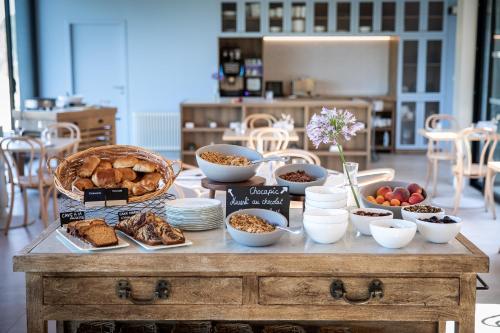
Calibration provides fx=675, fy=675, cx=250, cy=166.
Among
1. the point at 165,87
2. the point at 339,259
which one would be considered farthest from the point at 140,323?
the point at 165,87

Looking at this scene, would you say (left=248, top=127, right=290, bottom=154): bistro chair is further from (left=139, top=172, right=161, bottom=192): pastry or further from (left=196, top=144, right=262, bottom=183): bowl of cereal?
(left=139, top=172, right=161, bottom=192): pastry

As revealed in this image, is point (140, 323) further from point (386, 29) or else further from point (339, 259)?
point (386, 29)

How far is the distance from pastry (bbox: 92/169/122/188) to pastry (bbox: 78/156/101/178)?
0.03 metres

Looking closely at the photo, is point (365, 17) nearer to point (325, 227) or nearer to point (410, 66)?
point (410, 66)

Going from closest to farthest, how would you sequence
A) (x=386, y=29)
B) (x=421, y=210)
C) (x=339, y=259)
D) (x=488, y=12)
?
1. (x=339, y=259)
2. (x=421, y=210)
3. (x=488, y=12)
4. (x=386, y=29)

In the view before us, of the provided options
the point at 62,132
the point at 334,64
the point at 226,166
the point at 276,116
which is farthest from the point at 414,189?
the point at 334,64

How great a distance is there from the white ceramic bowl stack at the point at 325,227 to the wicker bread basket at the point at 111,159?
0.61 m

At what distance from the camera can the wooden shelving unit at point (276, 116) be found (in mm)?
8477

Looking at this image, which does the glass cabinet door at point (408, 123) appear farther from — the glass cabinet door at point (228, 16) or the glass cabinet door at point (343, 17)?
the glass cabinet door at point (228, 16)

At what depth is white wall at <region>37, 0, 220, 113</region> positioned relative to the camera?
1090 centimetres

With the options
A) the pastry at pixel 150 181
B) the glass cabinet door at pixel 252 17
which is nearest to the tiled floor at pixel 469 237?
the pastry at pixel 150 181

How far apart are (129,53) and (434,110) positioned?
5085 millimetres

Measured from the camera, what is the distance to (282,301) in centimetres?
207

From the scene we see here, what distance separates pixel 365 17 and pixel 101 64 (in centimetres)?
437
